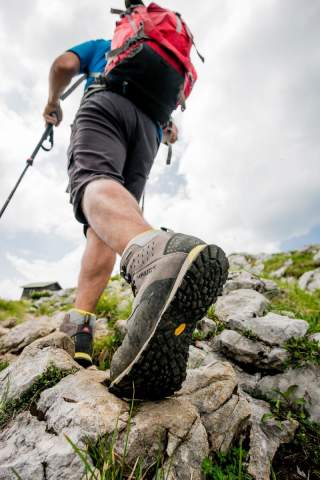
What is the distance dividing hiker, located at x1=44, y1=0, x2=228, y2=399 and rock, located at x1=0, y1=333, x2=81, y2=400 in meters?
0.29

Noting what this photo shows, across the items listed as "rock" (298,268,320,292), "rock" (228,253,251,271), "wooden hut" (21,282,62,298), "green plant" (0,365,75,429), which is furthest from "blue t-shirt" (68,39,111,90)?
"wooden hut" (21,282,62,298)

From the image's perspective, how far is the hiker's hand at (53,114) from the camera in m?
3.68

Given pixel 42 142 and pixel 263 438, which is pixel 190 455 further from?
pixel 42 142

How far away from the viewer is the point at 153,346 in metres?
1.32

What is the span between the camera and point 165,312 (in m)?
1.34

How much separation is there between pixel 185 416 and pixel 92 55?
341 cm

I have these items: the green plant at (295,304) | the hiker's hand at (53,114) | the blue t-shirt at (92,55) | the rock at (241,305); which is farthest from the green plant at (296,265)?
the blue t-shirt at (92,55)

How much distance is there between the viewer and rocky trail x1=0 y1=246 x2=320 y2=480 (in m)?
1.22

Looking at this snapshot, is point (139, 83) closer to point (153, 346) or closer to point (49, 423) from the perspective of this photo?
point (153, 346)

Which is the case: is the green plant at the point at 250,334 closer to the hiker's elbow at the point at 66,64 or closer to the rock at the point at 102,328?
the rock at the point at 102,328

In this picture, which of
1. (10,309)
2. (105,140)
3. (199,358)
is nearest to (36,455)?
(199,358)

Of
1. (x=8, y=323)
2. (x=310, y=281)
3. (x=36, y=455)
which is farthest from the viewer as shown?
(x=310, y=281)

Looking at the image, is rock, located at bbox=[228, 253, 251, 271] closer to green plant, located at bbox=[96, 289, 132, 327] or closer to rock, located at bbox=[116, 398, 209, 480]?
green plant, located at bbox=[96, 289, 132, 327]

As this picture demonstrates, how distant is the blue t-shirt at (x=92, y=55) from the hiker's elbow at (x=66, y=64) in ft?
0.25
